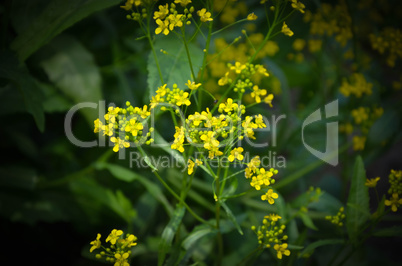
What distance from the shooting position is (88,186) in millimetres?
1377

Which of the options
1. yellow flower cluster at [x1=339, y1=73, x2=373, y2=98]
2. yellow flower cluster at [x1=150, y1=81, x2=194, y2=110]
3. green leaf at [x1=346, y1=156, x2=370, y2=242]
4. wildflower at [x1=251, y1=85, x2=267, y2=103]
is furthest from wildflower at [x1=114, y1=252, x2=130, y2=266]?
yellow flower cluster at [x1=339, y1=73, x2=373, y2=98]

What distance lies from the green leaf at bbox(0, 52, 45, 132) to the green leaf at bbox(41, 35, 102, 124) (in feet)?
0.65

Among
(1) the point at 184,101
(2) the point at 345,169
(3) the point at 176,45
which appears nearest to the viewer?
(1) the point at 184,101

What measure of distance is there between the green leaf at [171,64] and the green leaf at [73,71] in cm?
32

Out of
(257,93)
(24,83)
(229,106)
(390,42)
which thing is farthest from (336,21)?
(24,83)

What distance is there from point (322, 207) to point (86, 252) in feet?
2.62

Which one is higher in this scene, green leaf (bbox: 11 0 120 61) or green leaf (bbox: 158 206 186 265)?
green leaf (bbox: 11 0 120 61)

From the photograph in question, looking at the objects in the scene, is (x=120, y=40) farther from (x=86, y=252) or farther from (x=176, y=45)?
(x=86, y=252)

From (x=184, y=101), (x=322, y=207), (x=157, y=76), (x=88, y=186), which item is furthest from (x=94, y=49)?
(x=322, y=207)

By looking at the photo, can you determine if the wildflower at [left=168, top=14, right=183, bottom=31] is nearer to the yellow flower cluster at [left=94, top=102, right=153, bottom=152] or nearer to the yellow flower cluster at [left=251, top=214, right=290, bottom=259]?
the yellow flower cluster at [left=94, top=102, right=153, bottom=152]

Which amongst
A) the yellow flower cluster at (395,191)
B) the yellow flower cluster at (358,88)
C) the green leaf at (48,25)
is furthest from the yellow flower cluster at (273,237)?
the green leaf at (48,25)

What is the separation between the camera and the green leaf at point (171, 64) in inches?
34.7

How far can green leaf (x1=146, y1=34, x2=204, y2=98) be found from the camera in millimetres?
881

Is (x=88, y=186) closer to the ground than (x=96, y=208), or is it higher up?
higher up
